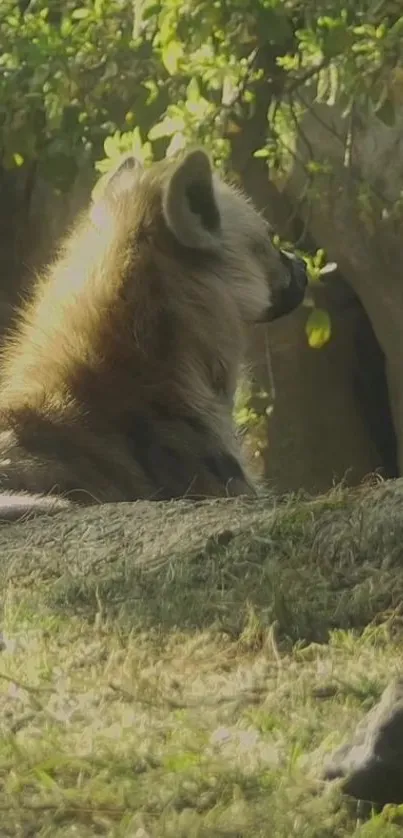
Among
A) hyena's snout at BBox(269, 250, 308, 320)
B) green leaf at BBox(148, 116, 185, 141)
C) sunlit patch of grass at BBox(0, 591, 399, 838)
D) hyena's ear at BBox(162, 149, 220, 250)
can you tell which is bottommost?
hyena's snout at BBox(269, 250, 308, 320)

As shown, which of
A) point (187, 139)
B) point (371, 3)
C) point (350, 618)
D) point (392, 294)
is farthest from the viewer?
point (392, 294)

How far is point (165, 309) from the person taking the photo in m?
3.76

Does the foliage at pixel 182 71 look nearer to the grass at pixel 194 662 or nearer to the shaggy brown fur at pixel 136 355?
the shaggy brown fur at pixel 136 355

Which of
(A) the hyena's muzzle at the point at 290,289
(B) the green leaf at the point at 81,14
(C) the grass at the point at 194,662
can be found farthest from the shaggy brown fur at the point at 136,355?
(B) the green leaf at the point at 81,14

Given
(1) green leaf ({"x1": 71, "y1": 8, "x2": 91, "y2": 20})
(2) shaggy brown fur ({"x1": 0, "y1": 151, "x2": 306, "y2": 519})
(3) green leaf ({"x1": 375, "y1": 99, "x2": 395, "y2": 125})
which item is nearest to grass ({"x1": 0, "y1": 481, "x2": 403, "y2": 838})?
(2) shaggy brown fur ({"x1": 0, "y1": 151, "x2": 306, "y2": 519})

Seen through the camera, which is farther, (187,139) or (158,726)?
(187,139)

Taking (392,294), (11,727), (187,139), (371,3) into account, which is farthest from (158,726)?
(392,294)

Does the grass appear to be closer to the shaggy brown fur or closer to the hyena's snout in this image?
the shaggy brown fur

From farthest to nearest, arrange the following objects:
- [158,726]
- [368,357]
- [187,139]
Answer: [368,357] < [187,139] < [158,726]

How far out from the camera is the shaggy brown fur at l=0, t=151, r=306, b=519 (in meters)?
3.55

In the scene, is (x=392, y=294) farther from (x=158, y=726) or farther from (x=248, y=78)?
(x=158, y=726)

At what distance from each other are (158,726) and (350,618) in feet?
1.60

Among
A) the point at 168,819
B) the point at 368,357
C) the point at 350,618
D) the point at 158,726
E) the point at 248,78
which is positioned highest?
the point at 168,819

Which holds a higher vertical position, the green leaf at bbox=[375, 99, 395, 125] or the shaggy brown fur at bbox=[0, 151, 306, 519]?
the shaggy brown fur at bbox=[0, 151, 306, 519]
